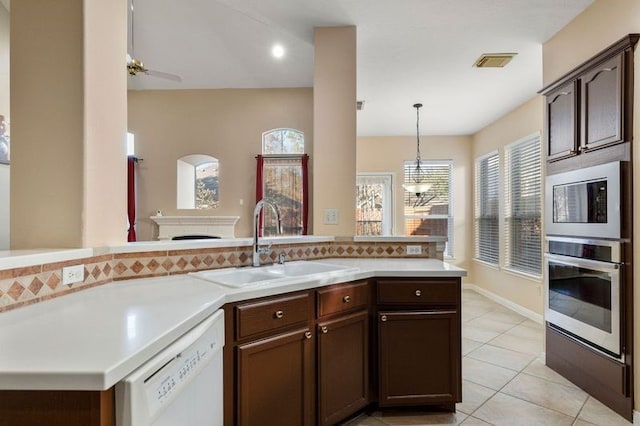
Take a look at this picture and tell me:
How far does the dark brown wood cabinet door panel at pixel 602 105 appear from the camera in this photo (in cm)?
210

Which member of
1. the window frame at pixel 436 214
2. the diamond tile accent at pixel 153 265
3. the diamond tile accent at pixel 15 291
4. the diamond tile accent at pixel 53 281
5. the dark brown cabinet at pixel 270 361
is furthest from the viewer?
the window frame at pixel 436 214

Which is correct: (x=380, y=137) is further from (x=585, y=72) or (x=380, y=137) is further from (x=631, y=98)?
(x=631, y=98)

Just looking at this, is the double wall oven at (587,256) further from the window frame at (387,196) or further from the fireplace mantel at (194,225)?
the fireplace mantel at (194,225)

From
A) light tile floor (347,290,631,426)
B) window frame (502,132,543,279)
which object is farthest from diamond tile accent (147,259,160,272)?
window frame (502,132,543,279)

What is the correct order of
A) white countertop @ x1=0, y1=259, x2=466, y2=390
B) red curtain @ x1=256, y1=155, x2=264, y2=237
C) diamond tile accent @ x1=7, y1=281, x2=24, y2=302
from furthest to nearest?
red curtain @ x1=256, y1=155, x2=264, y2=237 → diamond tile accent @ x1=7, y1=281, x2=24, y2=302 → white countertop @ x1=0, y1=259, x2=466, y2=390

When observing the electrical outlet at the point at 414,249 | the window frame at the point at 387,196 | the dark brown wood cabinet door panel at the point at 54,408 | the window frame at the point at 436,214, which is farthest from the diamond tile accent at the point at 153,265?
the window frame at the point at 436,214

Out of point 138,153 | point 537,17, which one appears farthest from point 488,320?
point 138,153

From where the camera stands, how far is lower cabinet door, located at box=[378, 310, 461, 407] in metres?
1.98

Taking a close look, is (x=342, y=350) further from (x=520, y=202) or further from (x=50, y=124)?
(x=520, y=202)

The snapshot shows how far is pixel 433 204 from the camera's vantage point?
20.8 ft

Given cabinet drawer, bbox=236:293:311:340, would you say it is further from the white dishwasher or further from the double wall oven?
the double wall oven

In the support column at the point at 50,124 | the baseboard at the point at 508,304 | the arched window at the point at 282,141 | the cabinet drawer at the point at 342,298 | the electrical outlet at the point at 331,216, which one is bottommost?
the baseboard at the point at 508,304

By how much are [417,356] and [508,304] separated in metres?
3.55

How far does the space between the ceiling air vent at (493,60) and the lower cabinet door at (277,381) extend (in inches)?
122
